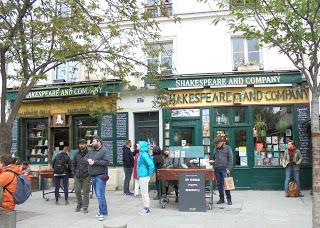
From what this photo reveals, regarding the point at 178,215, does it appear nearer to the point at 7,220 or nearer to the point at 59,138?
the point at 7,220

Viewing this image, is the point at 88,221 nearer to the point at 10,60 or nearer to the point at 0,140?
the point at 0,140

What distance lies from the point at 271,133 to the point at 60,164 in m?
7.32

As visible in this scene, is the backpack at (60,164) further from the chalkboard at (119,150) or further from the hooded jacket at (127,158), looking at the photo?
the chalkboard at (119,150)

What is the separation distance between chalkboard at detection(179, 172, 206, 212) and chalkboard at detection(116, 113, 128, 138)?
20.1 ft

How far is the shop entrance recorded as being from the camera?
58.4ft

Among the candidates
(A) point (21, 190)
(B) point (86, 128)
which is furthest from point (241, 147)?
(A) point (21, 190)

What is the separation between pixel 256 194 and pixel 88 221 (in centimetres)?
635

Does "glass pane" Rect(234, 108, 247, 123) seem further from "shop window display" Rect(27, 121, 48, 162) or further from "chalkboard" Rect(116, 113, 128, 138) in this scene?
"shop window display" Rect(27, 121, 48, 162)

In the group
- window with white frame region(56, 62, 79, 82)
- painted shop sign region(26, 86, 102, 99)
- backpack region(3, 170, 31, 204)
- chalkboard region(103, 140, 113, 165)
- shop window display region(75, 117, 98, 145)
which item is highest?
window with white frame region(56, 62, 79, 82)

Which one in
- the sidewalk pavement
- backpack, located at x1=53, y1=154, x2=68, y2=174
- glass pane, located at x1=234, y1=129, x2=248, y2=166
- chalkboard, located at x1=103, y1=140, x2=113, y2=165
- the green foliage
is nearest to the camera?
the green foliage

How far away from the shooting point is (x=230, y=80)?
1562 cm

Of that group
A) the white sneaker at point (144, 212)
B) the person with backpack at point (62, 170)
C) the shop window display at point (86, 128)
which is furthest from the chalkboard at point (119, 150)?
the white sneaker at point (144, 212)

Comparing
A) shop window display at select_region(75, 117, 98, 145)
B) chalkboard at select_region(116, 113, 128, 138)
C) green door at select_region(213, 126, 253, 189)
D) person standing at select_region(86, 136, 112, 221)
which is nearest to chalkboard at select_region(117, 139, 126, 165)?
chalkboard at select_region(116, 113, 128, 138)

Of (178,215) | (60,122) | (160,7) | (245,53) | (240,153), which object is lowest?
(178,215)
